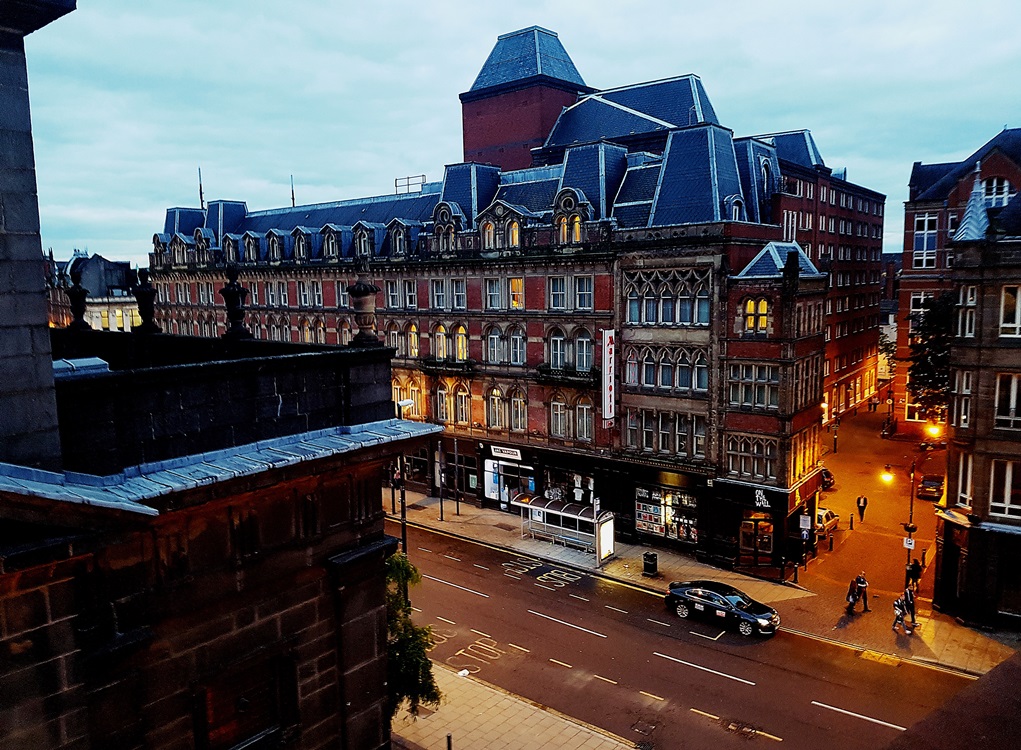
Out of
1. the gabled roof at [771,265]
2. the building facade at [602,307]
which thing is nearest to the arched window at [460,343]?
the building facade at [602,307]

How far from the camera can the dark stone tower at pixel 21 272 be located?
6.93 meters

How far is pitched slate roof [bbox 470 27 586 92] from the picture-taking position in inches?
2141

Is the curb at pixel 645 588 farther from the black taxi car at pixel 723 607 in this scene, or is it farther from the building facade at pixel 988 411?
the building facade at pixel 988 411

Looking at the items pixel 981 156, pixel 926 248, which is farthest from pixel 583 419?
pixel 981 156

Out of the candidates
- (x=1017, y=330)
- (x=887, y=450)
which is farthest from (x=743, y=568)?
(x=887, y=450)

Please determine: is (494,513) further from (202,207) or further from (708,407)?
(202,207)

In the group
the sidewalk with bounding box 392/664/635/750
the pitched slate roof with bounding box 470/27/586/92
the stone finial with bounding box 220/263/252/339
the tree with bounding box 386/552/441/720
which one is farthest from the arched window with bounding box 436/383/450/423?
the stone finial with bounding box 220/263/252/339

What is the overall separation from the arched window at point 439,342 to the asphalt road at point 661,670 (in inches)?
711

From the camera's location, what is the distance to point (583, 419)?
41844mm

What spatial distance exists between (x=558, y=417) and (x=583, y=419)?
1871 millimetres

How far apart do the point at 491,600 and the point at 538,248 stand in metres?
20.1

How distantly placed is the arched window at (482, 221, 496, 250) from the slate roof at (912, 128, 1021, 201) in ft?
119

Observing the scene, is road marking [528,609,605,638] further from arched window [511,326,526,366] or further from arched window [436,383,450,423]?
arched window [436,383,450,423]

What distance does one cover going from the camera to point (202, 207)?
244 feet
